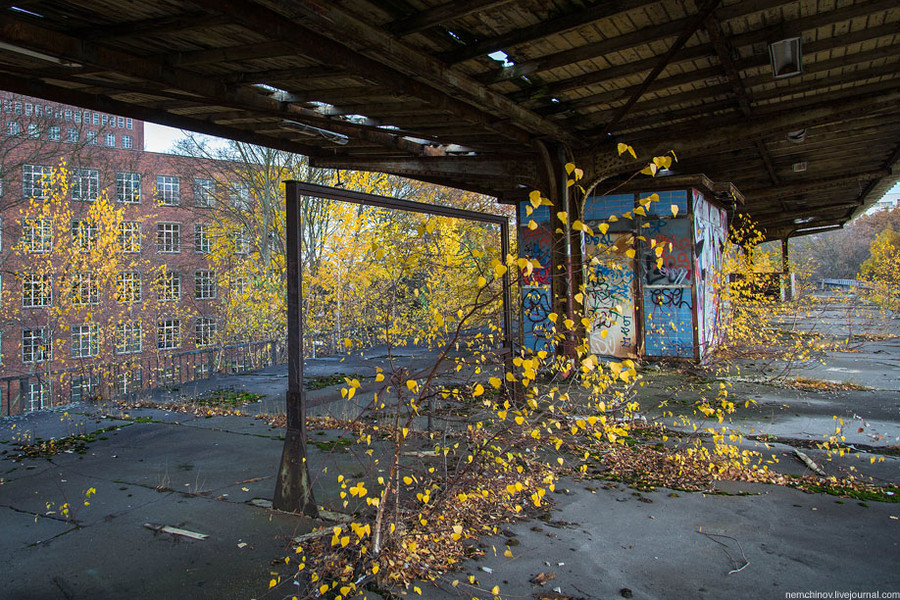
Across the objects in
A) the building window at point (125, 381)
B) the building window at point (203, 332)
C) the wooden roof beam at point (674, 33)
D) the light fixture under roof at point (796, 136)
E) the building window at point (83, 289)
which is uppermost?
the light fixture under roof at point (796, 136)

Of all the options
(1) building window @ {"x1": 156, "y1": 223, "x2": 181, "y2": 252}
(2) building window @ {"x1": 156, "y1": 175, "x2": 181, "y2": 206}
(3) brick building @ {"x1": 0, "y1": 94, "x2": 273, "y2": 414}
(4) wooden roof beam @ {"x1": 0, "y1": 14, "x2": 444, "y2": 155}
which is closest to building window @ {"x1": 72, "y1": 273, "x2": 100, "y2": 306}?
(3) brick building @ {"x1": 0, "y1": 94, "x2": 273, "y2": 414}

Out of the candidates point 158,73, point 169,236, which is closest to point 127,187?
point 169,236

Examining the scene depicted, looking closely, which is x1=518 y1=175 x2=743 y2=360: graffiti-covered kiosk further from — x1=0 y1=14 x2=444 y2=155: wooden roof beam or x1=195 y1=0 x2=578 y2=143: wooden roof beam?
x1=0 y1=14 x2=444 y2=155: wooden roof beam

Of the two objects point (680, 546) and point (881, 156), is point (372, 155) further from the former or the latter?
point (881, 156)

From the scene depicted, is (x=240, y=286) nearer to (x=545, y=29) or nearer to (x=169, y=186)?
(x=545, y=29)

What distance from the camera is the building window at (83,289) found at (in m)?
11.9

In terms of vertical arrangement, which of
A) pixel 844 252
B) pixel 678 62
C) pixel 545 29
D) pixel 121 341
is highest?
pixel 844 252

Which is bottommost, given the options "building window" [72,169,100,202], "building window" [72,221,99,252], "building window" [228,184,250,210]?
"building window" [72,221,99,252]

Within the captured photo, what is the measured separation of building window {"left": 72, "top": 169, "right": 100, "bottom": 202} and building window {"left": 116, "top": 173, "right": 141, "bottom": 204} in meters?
4.21

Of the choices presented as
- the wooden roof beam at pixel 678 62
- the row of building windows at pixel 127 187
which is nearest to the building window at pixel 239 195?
the row of building windows at pixel 127 187

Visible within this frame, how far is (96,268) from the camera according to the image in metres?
13.0

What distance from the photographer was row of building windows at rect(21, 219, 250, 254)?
40.7 ft

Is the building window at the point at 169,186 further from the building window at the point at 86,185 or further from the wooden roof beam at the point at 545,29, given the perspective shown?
the wooden roof beam at the point at 545,29

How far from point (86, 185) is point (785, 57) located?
103 ft
